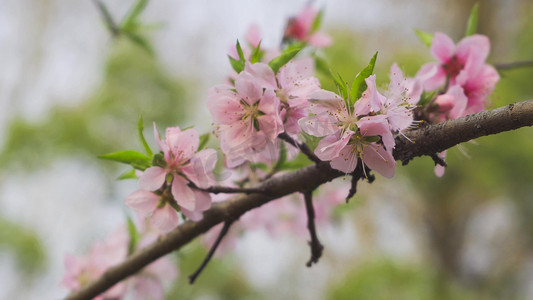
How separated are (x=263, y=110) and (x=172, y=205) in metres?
0.09

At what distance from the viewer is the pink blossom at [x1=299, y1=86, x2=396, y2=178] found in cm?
23

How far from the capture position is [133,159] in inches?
11.7

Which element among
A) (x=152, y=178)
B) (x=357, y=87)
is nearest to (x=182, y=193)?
(x=152, y=178)

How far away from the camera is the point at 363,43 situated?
11.6ft

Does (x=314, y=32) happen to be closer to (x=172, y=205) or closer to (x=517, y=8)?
(x=172, y=205)

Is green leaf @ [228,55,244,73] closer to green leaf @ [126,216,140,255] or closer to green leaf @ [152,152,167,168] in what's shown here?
green leaf @ [152,152,167,168]

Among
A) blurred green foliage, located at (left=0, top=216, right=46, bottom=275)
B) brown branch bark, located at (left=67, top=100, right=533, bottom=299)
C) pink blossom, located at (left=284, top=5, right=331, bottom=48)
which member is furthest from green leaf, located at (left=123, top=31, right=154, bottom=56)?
blurred green foliage, located at (left=0, top=216, right=46, bottom=275)

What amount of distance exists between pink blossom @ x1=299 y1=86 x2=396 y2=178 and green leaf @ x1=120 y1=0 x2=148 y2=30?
32cm

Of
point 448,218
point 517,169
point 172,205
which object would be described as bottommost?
point 448,218

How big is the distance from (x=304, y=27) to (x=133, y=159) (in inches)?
12.2

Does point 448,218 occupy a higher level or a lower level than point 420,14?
lower

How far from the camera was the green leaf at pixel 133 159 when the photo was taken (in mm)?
291

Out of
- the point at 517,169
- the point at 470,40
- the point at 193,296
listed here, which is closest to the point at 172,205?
the point at 470,40

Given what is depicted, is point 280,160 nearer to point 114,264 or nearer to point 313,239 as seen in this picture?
point 313,239
